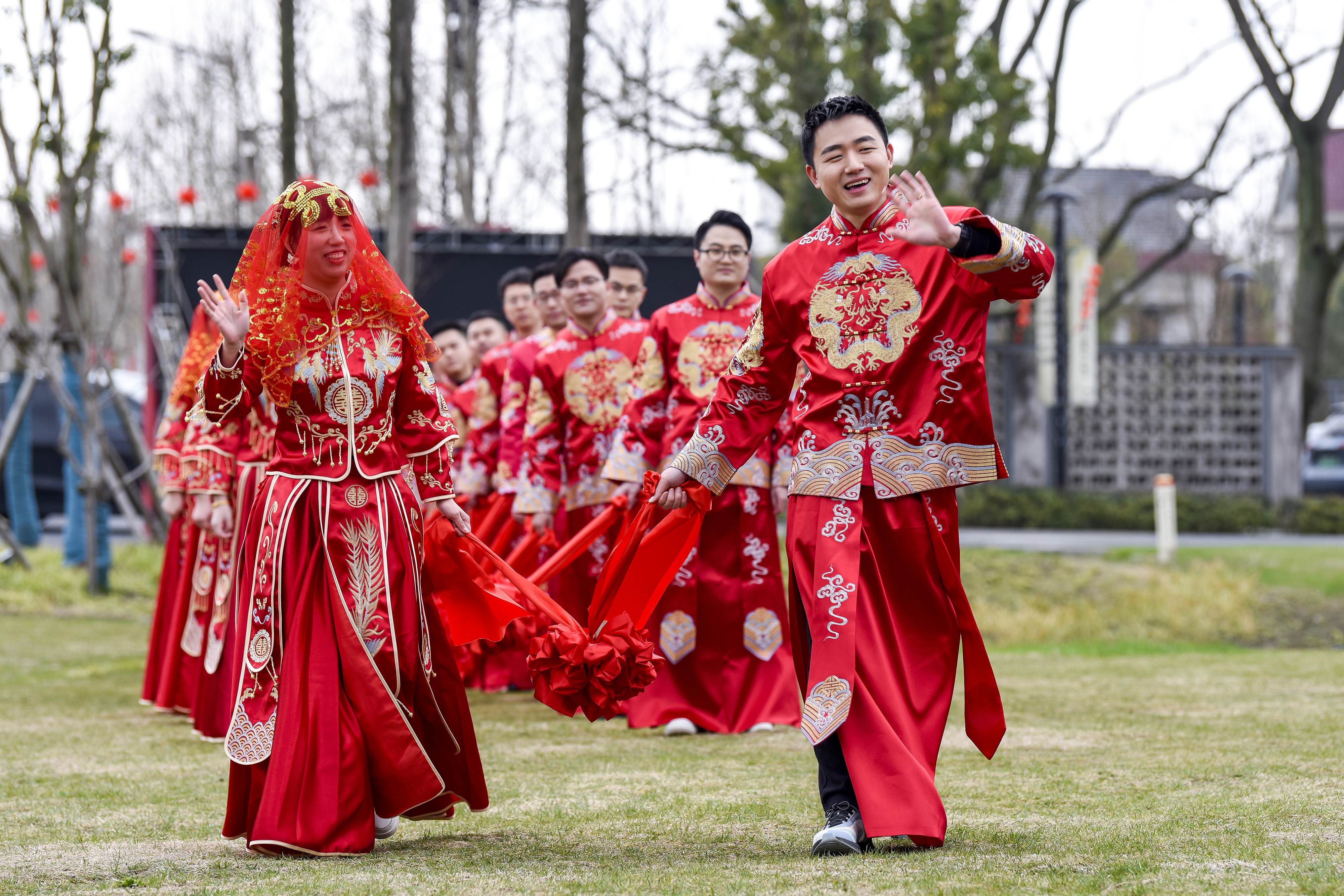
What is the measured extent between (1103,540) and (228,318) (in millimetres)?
13498

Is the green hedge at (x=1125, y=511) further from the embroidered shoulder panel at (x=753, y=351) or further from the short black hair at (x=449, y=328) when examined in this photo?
the embroidered shoulder panel at (x=753, y=351)

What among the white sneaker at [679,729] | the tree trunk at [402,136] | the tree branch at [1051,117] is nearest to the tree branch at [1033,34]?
the tree branch at [1051,117]

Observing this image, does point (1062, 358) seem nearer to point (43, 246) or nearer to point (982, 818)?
point (43, 246)

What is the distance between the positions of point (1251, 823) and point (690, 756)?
85.7 inches

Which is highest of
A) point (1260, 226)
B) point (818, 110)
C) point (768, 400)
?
point (1260, 226)

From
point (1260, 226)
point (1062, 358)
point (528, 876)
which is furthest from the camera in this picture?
point (1260, 226)

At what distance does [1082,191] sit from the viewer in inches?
1587

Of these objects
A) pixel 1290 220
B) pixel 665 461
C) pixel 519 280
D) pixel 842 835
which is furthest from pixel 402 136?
pixel 1290 220

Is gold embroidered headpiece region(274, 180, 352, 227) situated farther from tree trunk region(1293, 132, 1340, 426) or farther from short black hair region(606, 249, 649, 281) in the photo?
tree trunk region(1293, 132, 1340, 426)

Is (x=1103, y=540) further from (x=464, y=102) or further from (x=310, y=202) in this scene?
(x=310, y=202)

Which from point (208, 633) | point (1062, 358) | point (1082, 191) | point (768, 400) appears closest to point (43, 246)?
point (208, 633)

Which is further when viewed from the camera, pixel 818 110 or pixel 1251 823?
pixel 818 110

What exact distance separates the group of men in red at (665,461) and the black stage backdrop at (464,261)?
777cm

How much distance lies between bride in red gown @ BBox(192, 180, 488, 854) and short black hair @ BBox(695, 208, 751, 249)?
7.41ft
